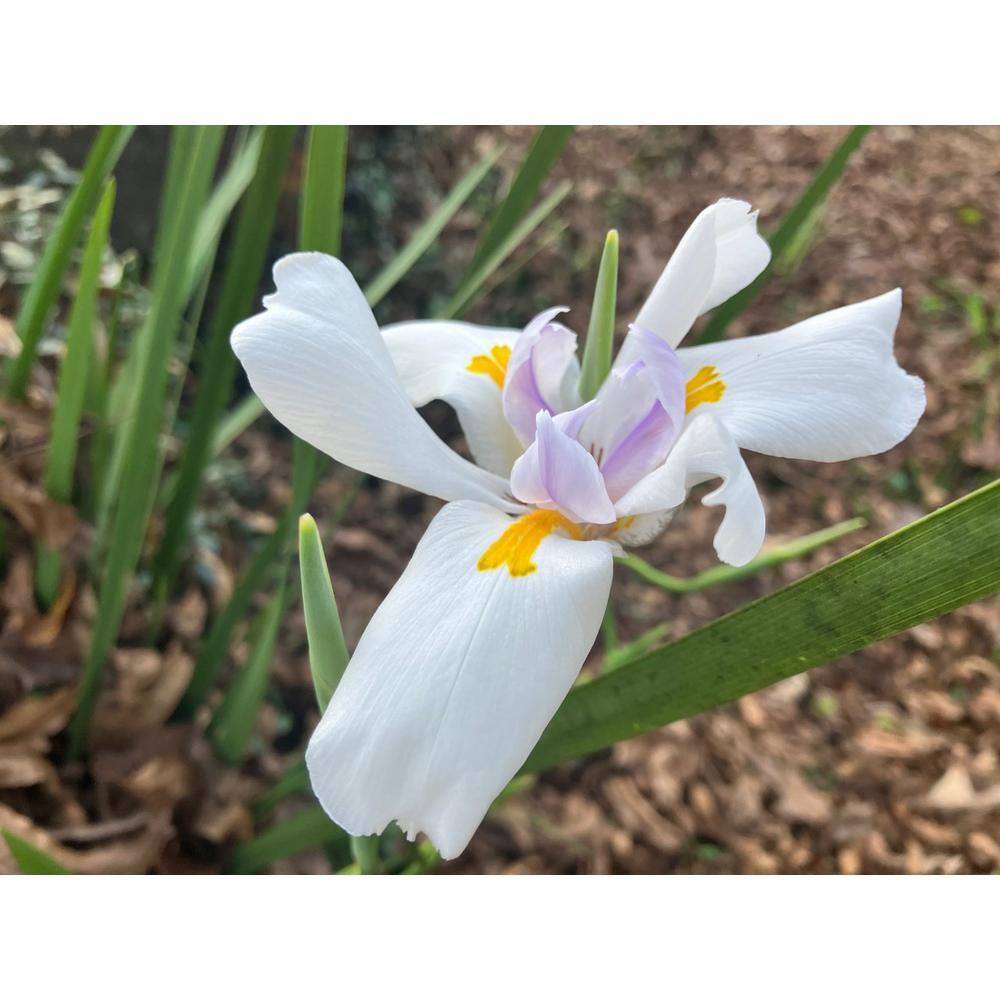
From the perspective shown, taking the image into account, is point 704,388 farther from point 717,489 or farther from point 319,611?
point 319,611

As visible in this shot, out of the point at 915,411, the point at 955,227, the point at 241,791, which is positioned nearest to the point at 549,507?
the point at 915,411

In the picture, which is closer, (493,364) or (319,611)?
(319,611)

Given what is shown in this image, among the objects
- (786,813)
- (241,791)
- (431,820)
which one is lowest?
(786,813)

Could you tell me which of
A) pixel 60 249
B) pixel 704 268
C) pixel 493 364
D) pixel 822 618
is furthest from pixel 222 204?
pixel 822 618

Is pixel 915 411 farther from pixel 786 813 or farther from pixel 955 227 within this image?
pixel 955 227

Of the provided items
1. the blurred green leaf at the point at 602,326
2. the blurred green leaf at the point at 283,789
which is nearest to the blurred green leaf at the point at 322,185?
the blurred green leaf at the point at 602,326

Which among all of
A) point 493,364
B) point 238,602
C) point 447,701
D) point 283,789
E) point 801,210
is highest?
point 801,210

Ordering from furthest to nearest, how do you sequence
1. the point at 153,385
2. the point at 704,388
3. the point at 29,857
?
the point at 153,385
the point at 29,857
the point at 704,388
